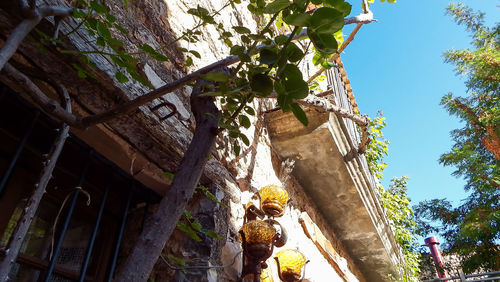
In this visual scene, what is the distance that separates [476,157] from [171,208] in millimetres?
9999

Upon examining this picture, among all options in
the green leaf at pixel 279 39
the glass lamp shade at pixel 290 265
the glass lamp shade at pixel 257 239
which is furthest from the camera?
the glass lamp shade at pixel 290 265

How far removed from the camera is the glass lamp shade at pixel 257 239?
1717 millimetres

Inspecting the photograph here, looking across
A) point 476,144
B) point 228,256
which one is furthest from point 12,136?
point 476,144

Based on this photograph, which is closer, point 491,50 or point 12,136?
point 12,136

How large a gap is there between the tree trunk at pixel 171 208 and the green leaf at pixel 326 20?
1.36ft

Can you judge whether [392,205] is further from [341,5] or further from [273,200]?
[341,5]

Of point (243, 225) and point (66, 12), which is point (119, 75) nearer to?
point (66, 12)

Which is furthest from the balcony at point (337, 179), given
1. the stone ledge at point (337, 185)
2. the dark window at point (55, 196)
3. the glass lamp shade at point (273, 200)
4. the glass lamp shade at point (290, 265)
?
the dark window at point (55, 196)

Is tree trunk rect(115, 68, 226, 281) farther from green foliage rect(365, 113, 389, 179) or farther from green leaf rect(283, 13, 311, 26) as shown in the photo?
green foliage rect(365, 113, 389, 179)

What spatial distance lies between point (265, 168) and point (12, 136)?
1.64m

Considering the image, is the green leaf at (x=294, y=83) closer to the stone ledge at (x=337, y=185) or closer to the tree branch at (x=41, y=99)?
the tree branch at (x=41, y=99)

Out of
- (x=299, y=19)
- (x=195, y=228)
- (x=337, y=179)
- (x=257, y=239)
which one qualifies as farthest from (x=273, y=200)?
(x=299, y=19)

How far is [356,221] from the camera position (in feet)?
12.2

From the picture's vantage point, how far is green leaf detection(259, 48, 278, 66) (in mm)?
709
